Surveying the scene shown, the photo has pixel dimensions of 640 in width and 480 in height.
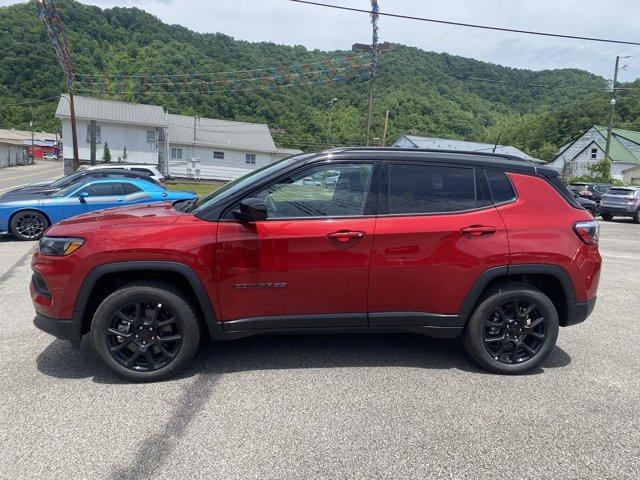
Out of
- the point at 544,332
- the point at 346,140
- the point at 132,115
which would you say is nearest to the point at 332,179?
the point at 544,332

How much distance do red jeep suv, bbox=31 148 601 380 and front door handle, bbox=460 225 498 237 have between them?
0.5 inches

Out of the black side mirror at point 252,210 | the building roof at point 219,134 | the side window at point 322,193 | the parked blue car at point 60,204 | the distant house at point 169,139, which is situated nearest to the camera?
the black side mirror at point 252,210

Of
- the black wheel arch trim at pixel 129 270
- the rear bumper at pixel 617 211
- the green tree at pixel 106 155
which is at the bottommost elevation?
the rear bumper at pixel 617 211

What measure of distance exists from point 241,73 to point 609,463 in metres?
51.1

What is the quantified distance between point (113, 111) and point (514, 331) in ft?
145

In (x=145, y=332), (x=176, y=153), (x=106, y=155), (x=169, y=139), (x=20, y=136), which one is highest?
(x=20, y=136)

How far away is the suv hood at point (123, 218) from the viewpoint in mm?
3770

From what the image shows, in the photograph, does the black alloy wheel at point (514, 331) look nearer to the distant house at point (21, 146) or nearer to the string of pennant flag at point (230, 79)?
the string of pennant flag at point (230, 79)

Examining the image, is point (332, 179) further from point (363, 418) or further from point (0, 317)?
point (0, 317)

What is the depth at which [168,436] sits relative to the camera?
305cm

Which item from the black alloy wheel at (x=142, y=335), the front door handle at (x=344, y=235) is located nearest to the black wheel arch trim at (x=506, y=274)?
the front door handle at (x=344, y=235)

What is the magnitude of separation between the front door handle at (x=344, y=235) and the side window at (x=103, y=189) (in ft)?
28.5

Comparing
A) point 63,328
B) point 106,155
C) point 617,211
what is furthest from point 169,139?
point 63,328

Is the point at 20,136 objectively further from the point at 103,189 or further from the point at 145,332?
the point at 145,332
